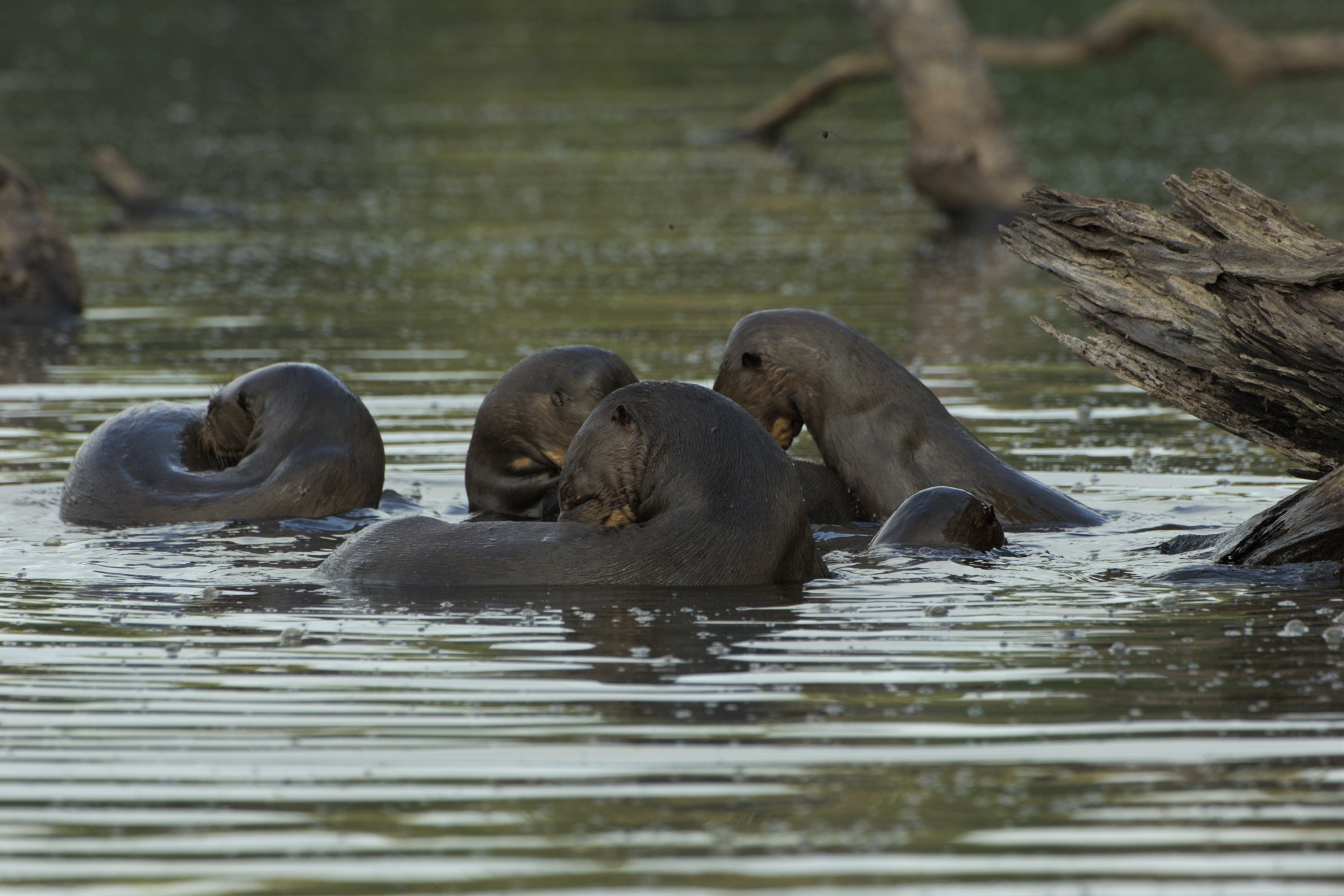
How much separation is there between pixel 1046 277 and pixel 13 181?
27.0 feet

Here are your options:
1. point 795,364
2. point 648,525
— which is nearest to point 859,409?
point 795,364

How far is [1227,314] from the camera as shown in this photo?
22.6 feet

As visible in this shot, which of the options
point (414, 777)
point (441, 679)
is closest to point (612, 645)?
point (441, 679)

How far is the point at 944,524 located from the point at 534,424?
6.18 ft

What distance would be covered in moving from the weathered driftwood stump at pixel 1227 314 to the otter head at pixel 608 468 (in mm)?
1680

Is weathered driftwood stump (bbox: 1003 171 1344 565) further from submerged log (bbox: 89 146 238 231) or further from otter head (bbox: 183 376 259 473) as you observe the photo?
submerged log (bbox: 89 146 238 231)

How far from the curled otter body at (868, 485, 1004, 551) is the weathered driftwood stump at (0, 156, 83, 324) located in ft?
30.0

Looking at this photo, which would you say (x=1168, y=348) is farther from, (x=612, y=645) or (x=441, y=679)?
(x=441, y=679)

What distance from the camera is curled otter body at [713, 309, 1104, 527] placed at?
819cm

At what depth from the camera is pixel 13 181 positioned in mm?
14688

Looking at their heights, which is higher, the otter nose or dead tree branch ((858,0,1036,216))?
dead tree branch ((858,0,1036,216))

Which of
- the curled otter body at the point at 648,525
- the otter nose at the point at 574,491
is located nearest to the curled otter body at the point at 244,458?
the curled otter body at the point at 648,525

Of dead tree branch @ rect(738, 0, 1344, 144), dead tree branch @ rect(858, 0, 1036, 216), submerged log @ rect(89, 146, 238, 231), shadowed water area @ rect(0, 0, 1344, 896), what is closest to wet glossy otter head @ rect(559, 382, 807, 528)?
shadowed water area @ rect(0, 0, 1344, 896)

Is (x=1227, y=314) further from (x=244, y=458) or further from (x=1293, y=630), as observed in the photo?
(x=244, y=458)
